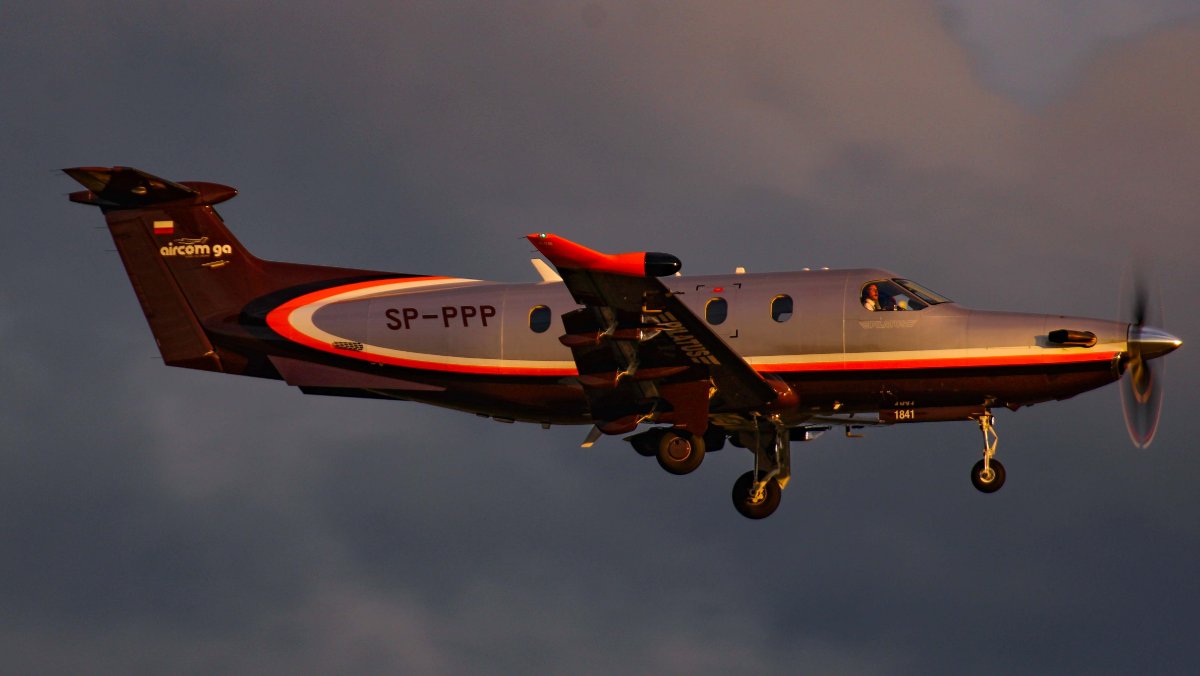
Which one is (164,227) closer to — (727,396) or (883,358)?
(727,396)

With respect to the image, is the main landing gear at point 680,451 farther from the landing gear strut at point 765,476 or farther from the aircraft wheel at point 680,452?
the landing gear strut at point 765,476

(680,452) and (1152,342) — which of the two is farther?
(680,452)

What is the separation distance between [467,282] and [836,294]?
6770mm

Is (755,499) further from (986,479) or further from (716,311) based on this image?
(986,479)

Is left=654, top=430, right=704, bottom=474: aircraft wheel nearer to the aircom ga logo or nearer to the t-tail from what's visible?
the t-tail

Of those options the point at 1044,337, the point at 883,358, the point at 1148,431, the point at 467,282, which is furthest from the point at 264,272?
the point at 1148,431

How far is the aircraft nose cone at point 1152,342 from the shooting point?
79.4 feet

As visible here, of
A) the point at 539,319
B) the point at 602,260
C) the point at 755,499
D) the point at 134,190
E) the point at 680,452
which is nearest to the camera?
the point at 602,260

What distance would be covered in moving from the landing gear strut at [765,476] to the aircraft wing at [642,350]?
2.26m

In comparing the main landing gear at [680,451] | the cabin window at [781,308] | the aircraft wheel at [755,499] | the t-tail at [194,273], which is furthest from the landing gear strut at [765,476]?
the t-tail at [194,273]

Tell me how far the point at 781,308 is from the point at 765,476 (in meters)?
→ 3.57

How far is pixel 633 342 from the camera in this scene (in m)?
23.9

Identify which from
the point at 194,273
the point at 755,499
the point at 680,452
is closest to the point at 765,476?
the point at 755,499

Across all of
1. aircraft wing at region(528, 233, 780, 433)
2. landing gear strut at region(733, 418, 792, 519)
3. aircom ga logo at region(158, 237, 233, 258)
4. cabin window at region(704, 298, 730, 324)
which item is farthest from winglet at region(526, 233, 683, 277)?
aircom ga logo at region(158, 237, 233, 258)
